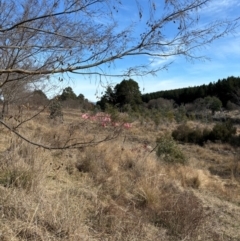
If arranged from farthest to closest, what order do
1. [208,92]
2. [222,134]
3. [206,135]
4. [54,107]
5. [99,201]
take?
1. [208,92]
2. [206,135]
3. [222,134]
4. [54,107]
5. [99,201]

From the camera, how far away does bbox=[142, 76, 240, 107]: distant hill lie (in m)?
60.9

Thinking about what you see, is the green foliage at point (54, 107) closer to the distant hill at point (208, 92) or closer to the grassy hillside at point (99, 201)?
the grassy hillside at point (99, 201)

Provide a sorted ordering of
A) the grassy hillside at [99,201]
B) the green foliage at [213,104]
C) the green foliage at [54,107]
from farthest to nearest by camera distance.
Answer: the green foliage at [213,104], the green foliage at [54,107], the grassy hillside at [99,201]

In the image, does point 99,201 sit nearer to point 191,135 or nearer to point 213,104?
point 191,135

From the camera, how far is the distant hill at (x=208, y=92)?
200ft

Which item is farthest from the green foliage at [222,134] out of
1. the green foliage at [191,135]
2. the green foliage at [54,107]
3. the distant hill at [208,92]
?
the distant hill at [208,92]

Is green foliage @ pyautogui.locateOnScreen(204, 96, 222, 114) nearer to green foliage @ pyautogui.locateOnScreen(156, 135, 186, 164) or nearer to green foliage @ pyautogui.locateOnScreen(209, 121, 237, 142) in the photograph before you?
green foliage @ pyautogui.locateOnScreen(209, 121, 237, 142)

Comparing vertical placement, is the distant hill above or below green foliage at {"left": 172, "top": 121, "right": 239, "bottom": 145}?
above

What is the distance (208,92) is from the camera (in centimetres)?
6756

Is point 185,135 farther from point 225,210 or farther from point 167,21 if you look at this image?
point 167,21

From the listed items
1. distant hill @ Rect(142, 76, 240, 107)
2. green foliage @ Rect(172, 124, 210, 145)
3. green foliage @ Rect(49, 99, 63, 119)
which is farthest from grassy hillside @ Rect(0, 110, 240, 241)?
distant hill @ Rect(142, 76, 240, 107)

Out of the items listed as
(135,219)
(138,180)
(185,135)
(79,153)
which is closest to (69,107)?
(185,135)

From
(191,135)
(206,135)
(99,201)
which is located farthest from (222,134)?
(99,201)

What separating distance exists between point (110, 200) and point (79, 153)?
8.18 ft
